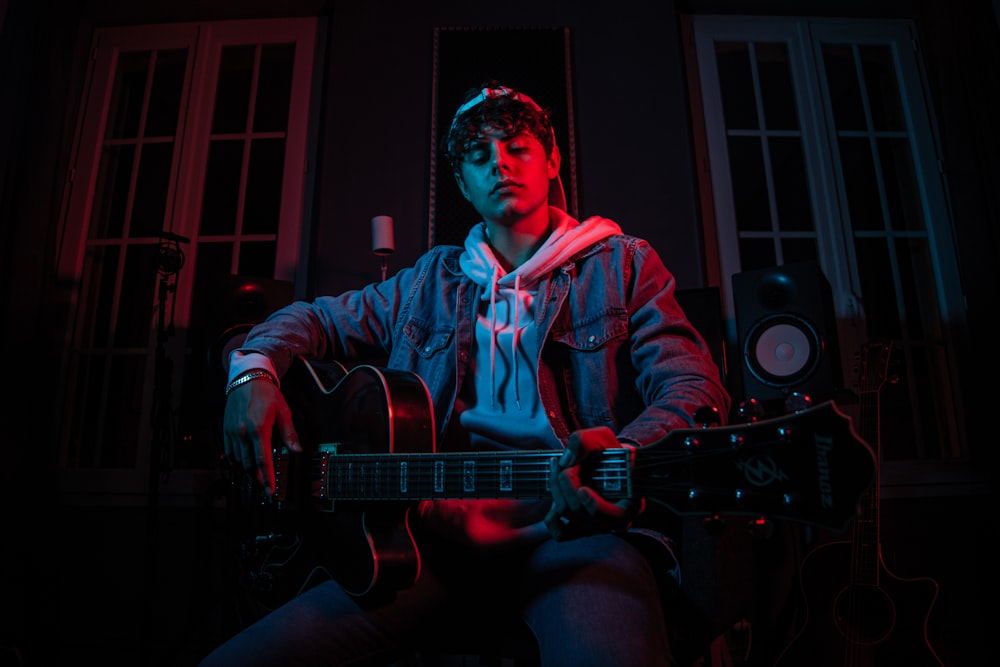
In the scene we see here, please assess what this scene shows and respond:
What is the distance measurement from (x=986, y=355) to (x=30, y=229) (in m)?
4.64

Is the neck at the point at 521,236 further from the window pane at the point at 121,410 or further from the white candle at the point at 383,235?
the window pane at the point at 121,410

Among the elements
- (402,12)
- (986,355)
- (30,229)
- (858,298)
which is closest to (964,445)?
(986,355)

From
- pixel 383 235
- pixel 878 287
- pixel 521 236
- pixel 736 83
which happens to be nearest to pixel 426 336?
pixel 521 236

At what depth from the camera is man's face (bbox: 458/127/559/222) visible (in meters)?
1.48

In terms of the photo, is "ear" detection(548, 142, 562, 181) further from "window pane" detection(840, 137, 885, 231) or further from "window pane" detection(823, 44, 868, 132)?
"window pane" detection(823, 44, 868, 132)

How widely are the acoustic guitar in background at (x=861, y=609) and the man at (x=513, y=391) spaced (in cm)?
129

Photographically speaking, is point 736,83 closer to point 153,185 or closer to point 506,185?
point 506,185

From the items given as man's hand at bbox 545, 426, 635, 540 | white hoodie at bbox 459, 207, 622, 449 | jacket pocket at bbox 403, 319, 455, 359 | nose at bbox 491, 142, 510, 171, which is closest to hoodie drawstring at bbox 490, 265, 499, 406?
white hoodie at bbox 459, 207, 622, 449

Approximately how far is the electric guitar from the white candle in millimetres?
1496

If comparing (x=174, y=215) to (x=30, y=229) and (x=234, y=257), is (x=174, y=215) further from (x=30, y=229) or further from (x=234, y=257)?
(x=30, y=229)

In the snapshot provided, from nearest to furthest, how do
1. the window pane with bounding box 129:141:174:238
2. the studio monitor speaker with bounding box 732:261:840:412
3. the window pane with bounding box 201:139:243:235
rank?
the studio monitor speaker with bounding box 732:261:840:412
the window pane with bounding box 129:141:174:238
the window pane with bounding box 201:139:243:235

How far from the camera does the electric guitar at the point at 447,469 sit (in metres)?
0.77

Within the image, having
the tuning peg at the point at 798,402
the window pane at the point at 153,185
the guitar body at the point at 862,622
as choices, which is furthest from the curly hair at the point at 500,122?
the window pane at the point at 153,185

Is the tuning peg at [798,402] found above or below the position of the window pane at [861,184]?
below
